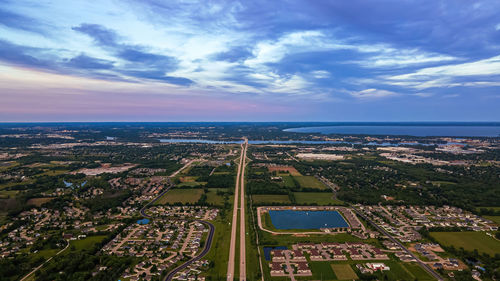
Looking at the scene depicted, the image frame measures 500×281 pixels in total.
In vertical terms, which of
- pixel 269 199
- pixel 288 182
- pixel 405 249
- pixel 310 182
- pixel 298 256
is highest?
pixel 310 182

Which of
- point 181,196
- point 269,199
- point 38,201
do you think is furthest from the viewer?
point 181,196

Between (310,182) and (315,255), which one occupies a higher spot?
(310,182)

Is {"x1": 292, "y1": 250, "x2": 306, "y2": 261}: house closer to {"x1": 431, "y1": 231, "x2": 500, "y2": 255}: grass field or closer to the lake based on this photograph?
the lake

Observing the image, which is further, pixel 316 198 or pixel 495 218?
pixel 316 198

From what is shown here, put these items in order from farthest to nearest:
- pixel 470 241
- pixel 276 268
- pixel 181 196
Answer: pixel 181 196 → pixel 470 241 → pixel 276 268

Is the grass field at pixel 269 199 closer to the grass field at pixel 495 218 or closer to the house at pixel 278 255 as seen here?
the house at pixel 278 255

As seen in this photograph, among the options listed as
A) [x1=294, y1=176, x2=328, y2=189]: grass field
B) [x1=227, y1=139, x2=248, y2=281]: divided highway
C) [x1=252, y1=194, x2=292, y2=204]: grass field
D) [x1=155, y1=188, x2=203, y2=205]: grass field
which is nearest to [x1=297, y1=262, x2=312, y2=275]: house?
[x1=227, y1=139, x2=248, y2=281]: divided highway

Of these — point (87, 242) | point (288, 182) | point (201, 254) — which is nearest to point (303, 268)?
point (201, 254)

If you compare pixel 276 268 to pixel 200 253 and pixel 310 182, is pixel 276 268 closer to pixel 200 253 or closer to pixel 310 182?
pixel 200 253
